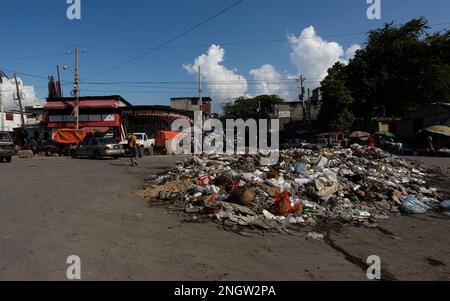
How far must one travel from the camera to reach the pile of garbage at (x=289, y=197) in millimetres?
6972

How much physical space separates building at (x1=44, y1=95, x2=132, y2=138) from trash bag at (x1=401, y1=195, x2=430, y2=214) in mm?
30910

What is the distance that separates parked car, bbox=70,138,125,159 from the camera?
21781 millimetres

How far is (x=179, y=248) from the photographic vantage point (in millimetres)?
5066

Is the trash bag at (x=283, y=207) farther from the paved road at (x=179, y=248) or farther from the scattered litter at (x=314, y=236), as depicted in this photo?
the paved road at (x=179, y=248)

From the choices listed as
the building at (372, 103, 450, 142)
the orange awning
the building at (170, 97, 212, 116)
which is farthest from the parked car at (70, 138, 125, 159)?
the building at (170, 97, 212, 116)

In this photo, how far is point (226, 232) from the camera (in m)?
6.02

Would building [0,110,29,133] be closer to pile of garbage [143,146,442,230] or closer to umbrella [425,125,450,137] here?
pile of garbage [143,146,442,230]

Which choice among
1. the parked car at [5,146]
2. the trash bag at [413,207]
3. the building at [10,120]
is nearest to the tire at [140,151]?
the parked car at [5,146]

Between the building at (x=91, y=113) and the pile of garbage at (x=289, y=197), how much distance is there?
82.8ft

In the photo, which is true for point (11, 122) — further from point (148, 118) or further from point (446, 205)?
point (446, 205)

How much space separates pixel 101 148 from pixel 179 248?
18419mm

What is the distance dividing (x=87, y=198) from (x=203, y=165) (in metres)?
5.46
